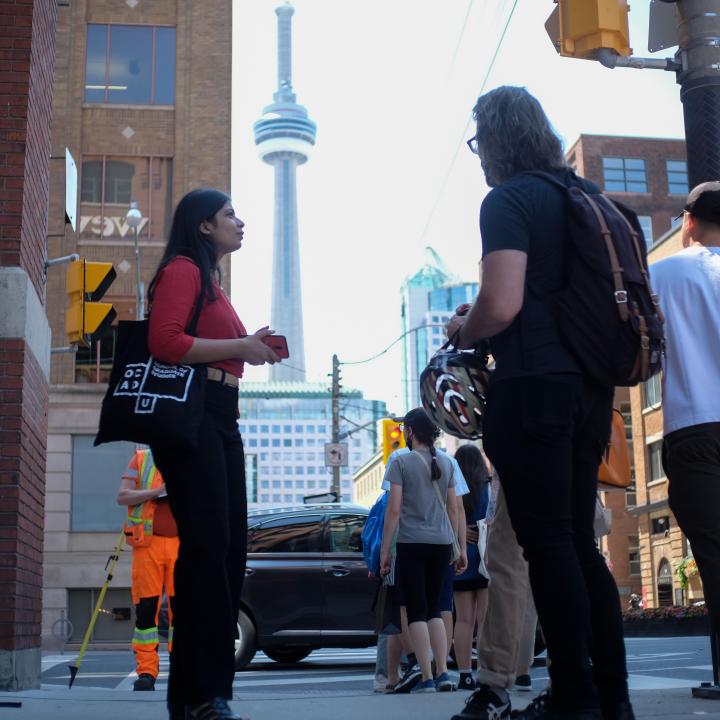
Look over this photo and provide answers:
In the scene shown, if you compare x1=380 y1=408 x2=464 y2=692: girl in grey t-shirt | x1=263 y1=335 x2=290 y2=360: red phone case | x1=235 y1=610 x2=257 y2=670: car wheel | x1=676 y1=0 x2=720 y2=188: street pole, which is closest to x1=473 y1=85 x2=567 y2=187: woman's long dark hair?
x1=263 y1=335 x2=290 y2=360: red phone case

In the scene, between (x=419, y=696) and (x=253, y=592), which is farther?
(x=253, y=592)

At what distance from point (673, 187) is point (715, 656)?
6813 cm

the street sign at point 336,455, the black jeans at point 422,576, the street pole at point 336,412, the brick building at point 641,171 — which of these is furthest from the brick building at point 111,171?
the brick building at point 641,171

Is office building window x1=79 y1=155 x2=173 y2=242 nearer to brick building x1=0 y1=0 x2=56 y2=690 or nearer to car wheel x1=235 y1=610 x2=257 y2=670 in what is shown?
car wheel x1=235 y1=610 x2=257 y2=670

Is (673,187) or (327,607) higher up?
(673,187)

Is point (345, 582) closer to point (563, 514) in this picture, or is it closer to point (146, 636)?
point (146, 636)

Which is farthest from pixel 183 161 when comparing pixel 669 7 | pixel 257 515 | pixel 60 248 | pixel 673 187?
pixel 673 187

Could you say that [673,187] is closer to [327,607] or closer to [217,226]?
[327,607]

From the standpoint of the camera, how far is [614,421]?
496 centimetres

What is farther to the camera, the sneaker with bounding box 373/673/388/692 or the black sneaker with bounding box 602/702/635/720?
the sneaker with bounding box 373/673/388/692

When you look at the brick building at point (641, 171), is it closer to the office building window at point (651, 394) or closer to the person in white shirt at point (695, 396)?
the office building window at point (651, 394)

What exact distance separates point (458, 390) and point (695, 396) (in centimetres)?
93

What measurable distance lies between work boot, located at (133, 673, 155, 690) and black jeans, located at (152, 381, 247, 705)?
441 centimetres

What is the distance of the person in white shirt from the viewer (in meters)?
4.55
